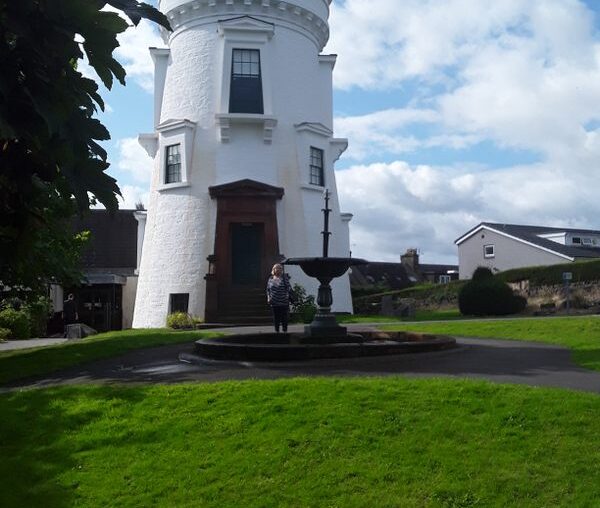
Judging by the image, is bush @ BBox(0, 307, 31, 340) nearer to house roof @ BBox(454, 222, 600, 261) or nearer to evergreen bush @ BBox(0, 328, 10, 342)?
evergreen bush @ BBox(0, 328, 10, 342)

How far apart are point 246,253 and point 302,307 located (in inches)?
156

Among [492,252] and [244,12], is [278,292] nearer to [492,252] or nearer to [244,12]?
[244,12]

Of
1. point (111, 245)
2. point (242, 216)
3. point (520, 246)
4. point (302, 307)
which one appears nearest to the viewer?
point (302, 307)

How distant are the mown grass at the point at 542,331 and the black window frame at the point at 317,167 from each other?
10871 millimetres

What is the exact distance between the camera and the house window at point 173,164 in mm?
28828

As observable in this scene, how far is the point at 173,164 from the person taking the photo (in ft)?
95.5

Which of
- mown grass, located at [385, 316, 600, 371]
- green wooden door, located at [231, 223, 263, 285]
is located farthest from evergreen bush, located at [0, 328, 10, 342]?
mown grass, located at [385, 316, 600, 371]

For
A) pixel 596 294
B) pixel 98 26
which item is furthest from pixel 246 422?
pixel 596 294

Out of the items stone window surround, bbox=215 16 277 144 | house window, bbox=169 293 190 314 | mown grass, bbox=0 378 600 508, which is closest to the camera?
mown grass, bbox=0 378 600 508

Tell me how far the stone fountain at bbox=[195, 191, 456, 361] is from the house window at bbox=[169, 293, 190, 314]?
1350cm

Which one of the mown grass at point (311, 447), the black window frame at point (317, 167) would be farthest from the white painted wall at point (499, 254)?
the mown grass at point (311, 447)

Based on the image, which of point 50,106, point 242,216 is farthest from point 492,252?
point 50,106

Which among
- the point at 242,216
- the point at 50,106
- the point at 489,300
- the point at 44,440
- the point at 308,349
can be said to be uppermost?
the point at 242,216

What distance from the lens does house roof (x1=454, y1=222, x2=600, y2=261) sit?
165ft
